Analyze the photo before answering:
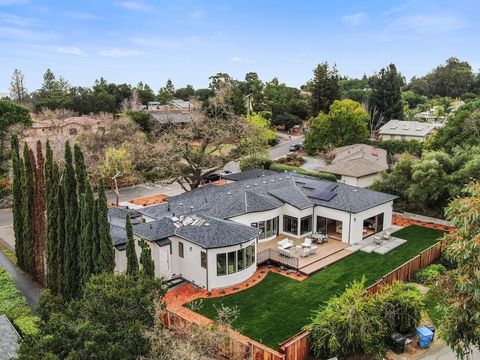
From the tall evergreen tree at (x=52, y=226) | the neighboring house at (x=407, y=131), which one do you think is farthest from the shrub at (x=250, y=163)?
the neighboring house at (x=407, y=131)

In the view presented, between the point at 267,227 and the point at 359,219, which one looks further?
the point at 267,227

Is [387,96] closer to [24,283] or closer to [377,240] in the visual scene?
[377,240]

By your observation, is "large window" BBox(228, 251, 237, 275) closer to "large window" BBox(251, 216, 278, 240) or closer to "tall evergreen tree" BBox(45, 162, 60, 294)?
"large window" BBox(251, 216, 278, 240)

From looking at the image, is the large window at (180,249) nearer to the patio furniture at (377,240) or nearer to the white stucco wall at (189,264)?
the white stucco wall at (189,264)

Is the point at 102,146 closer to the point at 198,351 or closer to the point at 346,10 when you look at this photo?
the point at 346,10

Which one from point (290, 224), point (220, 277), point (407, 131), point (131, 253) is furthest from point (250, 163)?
point (407, 131)
